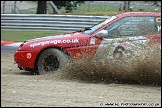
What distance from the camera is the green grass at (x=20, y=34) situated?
50.3 feet

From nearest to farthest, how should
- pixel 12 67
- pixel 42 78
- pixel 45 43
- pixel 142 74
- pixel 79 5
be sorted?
pixel 142 74
pixel 42 78
pixel 45 43
pixel 12 67
pixel 79 5

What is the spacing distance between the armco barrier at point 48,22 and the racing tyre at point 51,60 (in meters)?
6.93

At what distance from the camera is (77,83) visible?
7113 millimetres

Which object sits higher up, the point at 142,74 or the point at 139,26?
the point at 139,26

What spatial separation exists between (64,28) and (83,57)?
863 centimetres

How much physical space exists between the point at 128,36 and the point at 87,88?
1.80 m

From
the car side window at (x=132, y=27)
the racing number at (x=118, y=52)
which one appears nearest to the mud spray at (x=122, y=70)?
the racing number at (x=118, y=52)

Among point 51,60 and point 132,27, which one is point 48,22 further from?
point 132,27

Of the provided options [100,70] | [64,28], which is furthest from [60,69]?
[64,28]

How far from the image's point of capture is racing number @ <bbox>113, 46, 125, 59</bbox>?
7539 millimetres

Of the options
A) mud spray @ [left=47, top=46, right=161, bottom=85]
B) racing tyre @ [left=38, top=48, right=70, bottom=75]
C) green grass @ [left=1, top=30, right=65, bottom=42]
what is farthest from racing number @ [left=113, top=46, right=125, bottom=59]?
green grass @ [left=1, top=30, right=65, bottom=42]

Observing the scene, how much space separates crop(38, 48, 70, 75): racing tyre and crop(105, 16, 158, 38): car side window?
3.34 ft

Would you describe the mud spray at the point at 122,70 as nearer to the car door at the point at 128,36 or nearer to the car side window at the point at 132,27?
the car door at the point at 128,36

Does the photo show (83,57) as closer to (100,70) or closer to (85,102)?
(100,70)
